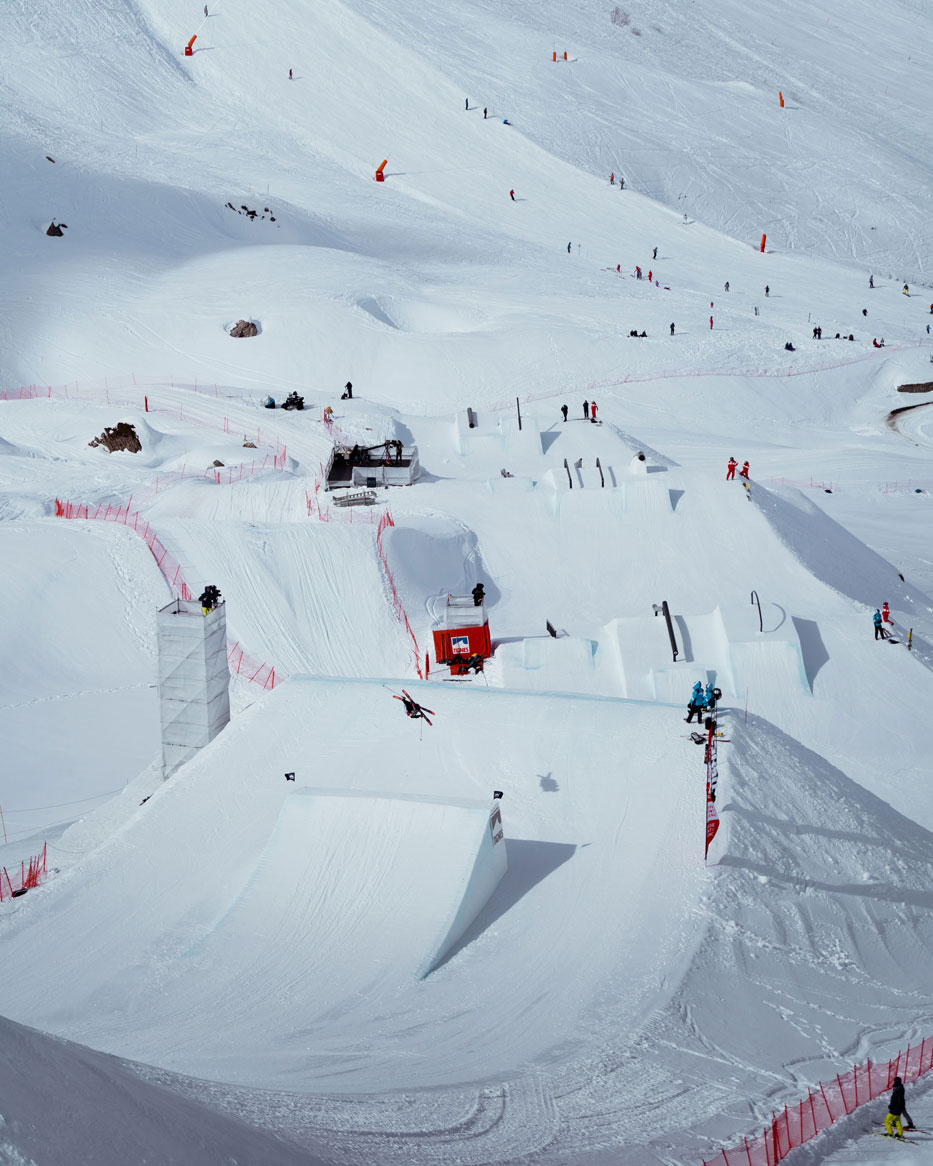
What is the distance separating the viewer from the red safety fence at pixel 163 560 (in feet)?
69.7

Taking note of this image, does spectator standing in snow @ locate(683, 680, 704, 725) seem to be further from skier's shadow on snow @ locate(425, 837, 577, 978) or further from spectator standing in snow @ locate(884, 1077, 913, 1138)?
spectator standing in snow @ locate(884, 1077, 913, 1138)

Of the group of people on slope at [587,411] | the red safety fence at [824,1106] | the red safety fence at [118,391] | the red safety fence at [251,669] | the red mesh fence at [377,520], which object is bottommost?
the red safety fence at [824,1106]

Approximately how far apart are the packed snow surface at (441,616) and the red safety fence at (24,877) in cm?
18

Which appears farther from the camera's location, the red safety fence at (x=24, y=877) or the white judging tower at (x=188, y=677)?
the white judging tower at (x=188, y=677)

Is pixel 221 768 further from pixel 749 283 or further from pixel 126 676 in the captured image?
pixel 749 283

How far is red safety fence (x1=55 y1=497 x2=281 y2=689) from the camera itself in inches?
836

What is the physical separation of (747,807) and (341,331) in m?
29.3

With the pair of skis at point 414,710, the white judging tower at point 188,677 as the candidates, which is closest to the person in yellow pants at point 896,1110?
the pair of skis at point 414,710

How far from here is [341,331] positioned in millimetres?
40844

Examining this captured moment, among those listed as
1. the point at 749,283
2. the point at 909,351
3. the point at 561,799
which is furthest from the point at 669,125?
the point at 561,799

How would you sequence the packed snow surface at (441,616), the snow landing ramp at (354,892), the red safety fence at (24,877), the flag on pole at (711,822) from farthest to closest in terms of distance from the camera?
the red safety fence at (24,877)
the flag on pole at (711,822)
the snow landing ramp at (354,892)
the packed snow surface at (441,616)

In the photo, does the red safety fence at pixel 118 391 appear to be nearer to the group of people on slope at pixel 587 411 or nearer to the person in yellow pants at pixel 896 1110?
the group of people on slope at pixel 587 411

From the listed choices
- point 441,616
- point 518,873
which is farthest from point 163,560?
point 518,873

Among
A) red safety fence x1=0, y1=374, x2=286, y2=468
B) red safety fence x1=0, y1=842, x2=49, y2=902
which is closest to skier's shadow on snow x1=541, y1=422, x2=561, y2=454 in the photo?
red safety fence x1=0, y1=374, x2=286, y2=468
